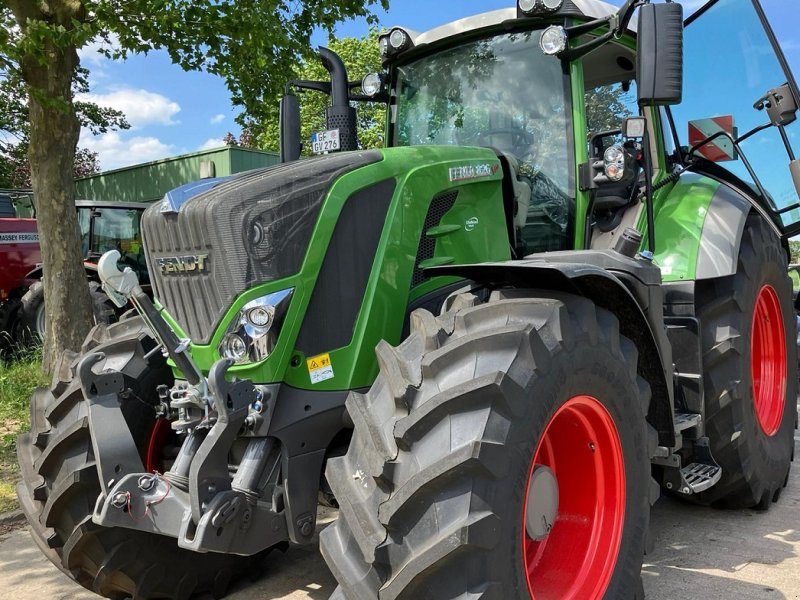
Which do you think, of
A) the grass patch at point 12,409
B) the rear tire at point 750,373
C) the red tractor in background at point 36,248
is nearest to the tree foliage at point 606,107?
the rear tire at point 750,373

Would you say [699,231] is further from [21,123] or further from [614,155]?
[21,123]

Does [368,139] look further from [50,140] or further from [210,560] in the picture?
[210,560]

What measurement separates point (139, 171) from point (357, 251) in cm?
2009

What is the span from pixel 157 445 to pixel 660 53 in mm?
2670

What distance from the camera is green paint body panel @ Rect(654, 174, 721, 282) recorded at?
378 cm

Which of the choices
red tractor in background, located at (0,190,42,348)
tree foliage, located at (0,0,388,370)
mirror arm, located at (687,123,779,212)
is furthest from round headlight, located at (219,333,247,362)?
red tractor in background, located at (0,190,42,348)

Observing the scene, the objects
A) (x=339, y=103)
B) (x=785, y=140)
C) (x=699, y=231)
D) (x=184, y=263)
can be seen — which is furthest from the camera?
(x=785, y=140)

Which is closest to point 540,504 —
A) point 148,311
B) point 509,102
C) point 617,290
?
point 617,290

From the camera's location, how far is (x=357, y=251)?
9.05 feet

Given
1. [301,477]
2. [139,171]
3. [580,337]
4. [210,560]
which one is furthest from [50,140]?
[139,171]

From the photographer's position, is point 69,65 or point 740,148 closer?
point 740,148

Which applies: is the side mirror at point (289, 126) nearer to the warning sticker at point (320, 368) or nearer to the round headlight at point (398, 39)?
the round headlight at point (398, 39)

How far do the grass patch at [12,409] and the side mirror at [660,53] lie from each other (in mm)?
4218

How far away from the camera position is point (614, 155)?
3482mm
